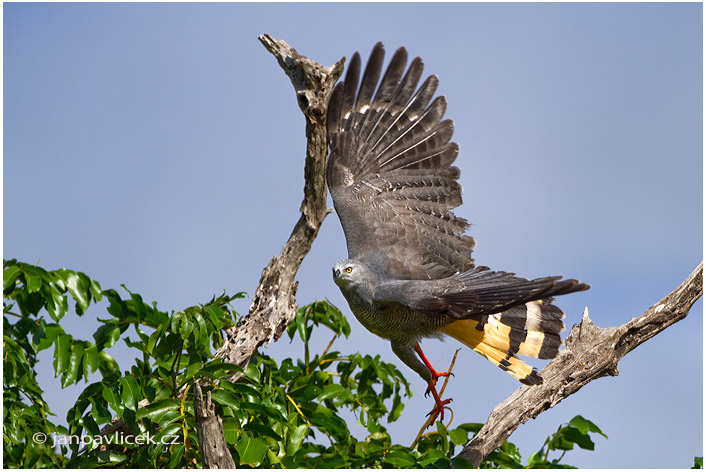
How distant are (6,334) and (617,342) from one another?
3553 mm

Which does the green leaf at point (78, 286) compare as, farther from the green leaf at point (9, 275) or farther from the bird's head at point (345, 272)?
the bird's head at point (345, 272)

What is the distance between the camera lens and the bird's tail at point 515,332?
4.33 metres

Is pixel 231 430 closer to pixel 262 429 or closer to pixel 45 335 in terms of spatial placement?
pixel 262 429

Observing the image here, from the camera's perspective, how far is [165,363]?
144 inches

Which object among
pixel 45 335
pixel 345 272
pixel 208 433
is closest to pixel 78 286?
pixel 45 335

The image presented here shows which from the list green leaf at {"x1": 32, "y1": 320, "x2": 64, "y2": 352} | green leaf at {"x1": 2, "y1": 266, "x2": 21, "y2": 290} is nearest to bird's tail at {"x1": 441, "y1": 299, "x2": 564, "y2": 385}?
green leaf at {"x1": 32, "y1": 320, "x2": 64, "y2": 352}

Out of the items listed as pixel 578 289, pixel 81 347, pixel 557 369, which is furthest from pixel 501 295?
pixel 81 347

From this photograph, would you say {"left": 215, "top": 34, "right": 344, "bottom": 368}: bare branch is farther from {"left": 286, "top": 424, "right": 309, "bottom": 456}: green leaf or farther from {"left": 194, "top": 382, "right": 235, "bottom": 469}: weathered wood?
{"left": 194, "top": 382, "right": 235, "bottom": 469}: weathered wood

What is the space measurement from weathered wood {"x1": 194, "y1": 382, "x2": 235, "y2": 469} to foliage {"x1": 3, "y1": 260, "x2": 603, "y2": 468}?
0.23 ft

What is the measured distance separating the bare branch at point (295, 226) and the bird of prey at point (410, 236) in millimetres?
321

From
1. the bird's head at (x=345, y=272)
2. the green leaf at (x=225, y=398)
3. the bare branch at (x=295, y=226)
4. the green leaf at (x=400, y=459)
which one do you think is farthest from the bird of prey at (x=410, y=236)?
the green leaf at (x=225, y=398)

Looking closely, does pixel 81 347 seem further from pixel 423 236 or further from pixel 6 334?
pixel 423 236

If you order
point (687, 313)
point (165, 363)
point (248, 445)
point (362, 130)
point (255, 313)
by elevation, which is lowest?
point (248, 445)

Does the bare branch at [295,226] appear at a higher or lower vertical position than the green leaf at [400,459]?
higher
